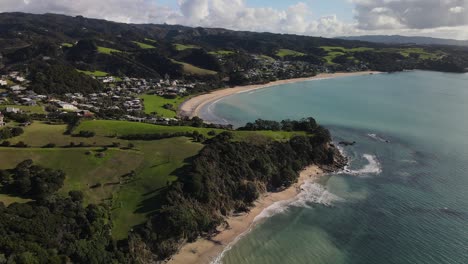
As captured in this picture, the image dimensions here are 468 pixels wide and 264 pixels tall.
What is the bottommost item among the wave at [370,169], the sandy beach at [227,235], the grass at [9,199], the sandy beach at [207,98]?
the wave at [370,169]

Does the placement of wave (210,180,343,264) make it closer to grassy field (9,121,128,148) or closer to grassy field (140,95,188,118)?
grassy field (9,121,128,148)

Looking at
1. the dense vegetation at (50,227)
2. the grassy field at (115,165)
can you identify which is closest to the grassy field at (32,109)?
the grassy field at (115,165)

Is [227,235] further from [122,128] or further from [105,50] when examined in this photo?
[105,50]

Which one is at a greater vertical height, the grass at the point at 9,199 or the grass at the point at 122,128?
the grass at the point at 122,128

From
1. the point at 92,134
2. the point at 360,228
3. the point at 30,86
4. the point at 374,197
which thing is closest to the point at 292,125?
the point at 374,197

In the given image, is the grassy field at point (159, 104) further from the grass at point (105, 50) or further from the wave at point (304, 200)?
the grass at point (105, 50)

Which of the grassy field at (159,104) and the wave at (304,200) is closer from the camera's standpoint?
the wave at (304,200)

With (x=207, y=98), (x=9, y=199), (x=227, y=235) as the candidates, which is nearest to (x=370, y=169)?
(x=227, y=235)
